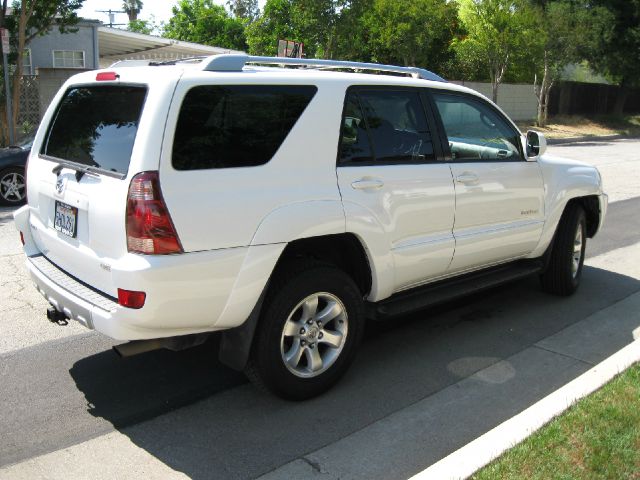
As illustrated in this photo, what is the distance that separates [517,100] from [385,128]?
98.6 feet

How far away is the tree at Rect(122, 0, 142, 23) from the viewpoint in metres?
90.9

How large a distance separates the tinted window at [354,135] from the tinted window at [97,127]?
3.99ft

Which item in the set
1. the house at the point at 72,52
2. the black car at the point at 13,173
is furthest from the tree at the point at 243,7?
the black car at the point at 13,173

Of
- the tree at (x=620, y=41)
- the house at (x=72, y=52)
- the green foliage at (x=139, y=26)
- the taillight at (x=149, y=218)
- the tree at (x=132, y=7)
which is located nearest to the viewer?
the taillight at (x=149, y=218)

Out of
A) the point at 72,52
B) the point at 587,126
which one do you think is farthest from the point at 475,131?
the point at 587,126

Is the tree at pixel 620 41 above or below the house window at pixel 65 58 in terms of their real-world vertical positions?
above

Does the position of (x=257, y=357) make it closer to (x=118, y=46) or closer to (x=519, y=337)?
(x=519, y=337)

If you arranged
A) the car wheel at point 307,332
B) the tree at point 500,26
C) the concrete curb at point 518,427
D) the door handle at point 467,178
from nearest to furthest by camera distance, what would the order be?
the concrete curb at point 518,427
the car wheel at point 307,332
the door handle at point 467,178
the tree at point 500,26

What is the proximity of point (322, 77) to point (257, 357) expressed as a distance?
1682mm

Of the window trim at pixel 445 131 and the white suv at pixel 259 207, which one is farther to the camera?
the window trim at pixel 445 131

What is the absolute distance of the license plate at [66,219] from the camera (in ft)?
12.3

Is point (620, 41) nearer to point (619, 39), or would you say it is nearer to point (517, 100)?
point (619, 39)

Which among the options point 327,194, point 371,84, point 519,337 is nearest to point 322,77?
point 371,84

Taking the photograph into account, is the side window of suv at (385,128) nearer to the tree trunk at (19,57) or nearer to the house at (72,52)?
the tree trunk at (19,57)
